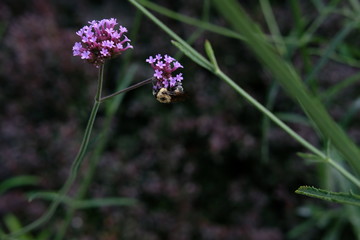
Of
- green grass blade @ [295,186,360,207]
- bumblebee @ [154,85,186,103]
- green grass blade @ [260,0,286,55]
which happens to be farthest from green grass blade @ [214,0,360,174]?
green grass blade @ [260,0,286,55]

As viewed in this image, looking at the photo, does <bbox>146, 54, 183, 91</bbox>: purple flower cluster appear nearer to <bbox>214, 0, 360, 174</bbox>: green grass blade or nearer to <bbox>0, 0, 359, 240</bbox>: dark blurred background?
<bbox>214, 0, 360, 174</bbox>: green grass blade

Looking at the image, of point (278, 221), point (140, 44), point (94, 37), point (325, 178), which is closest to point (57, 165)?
Answer: point (140, 44)

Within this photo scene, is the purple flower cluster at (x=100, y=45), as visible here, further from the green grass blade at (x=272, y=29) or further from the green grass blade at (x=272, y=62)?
the green grass blade at (x=272, y=29)

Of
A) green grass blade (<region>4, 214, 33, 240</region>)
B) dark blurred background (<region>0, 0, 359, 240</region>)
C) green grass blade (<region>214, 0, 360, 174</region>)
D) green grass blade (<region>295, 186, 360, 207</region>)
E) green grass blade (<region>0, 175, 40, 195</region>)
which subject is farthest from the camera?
dark blurred background (<region>0, 0, 359, 240</region>)

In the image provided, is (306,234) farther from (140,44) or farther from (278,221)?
(140,44)

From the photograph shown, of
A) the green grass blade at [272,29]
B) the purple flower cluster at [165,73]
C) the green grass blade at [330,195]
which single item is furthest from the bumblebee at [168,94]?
the green grass blade at [272,29]
